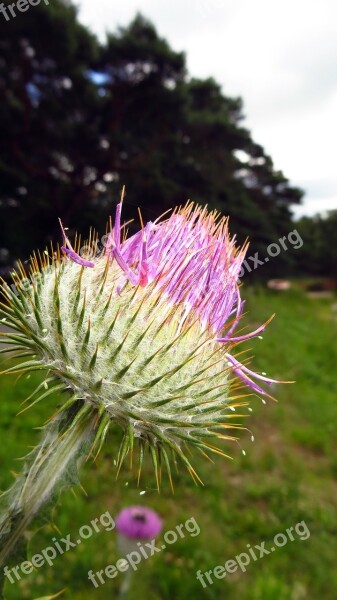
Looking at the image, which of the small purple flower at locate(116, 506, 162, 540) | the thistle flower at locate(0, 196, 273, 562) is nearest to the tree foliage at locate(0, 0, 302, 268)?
the thistle flower at locate(0, 196, 273, 562)

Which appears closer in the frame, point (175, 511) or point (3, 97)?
point (175, 511)

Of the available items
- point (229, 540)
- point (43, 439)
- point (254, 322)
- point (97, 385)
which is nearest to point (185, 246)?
point (97, 385)

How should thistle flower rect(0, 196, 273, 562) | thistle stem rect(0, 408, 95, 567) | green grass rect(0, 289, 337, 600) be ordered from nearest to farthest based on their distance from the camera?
1. thistle stem rect(0, 408, 95, 567)
2. thistle flower rect(0, 196, 273, 562)
3. green grass rect(0, 289, 337, 600)

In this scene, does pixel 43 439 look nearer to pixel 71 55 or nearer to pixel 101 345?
pixel 101 345

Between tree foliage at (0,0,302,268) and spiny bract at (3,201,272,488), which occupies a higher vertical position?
tree foliage at (0,0,302,268)

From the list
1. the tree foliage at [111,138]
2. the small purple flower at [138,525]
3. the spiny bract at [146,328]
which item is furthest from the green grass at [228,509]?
the spiny bract at [146,328]

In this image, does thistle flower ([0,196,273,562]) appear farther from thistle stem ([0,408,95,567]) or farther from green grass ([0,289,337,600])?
green grass ([0,289,337,600])
